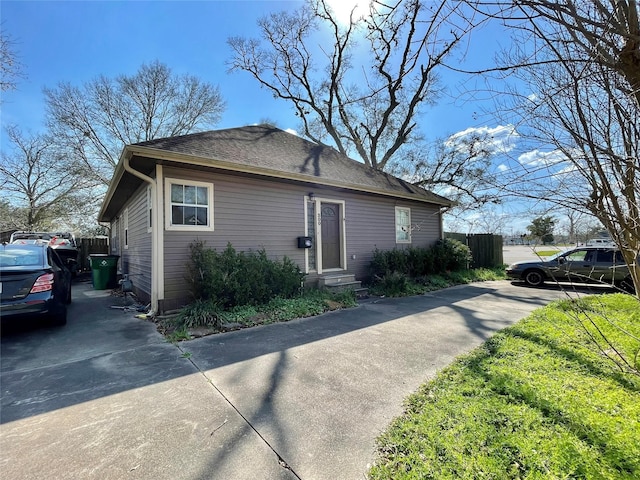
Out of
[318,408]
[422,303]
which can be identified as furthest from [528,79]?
[422,303]

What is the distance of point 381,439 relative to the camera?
2.00 meters

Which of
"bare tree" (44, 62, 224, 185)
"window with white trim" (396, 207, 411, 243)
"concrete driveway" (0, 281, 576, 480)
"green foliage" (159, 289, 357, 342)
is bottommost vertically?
"concrete driveway" (0, 281, 576, 480)

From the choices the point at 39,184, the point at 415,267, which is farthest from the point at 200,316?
the point at 39,184

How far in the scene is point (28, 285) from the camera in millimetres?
3955

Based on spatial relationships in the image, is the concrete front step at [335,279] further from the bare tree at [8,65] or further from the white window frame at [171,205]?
the bare tree at [8,65]

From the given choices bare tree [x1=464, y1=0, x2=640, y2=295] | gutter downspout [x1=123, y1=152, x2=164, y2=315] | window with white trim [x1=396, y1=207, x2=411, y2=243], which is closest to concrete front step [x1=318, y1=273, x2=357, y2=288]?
window with white trim [x1=396, y1=207, x2=411, y2=243]

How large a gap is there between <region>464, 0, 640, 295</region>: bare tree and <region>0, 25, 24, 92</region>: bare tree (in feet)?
30.5

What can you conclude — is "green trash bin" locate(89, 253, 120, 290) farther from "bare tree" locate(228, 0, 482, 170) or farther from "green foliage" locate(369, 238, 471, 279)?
"bare tree" locate(228, 0, 482, 170)

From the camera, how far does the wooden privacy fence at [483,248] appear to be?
13.7 m

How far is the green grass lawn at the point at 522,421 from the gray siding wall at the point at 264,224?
13.5ft

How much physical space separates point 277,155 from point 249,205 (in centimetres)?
195

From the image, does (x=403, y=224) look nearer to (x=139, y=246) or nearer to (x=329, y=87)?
(x=139, y=246)

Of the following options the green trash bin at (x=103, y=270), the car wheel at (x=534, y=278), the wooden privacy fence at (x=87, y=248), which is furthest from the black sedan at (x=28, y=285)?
the car wheel at (x=534, y=278)

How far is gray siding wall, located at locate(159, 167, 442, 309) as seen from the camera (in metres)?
5.52
